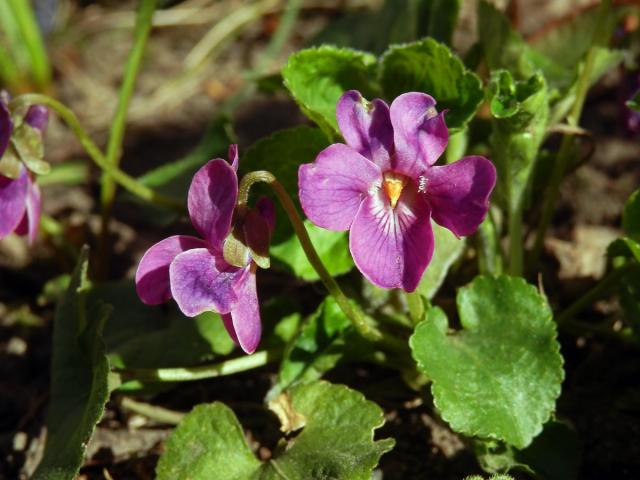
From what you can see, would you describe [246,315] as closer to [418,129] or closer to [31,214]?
[418,129]

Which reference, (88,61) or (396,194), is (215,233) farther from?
(88,61)

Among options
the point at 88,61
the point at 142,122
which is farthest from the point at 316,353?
the point at 88,61

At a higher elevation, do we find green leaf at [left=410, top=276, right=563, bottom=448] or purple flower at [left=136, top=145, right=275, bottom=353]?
purple flower at [left=136, top=145, right=275, bottom=353]

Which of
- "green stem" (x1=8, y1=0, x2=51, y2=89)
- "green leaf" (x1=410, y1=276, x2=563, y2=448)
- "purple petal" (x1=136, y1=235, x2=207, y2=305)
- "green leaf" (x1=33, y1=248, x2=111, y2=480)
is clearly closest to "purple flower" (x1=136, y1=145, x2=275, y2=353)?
"purple petal" (x1=136, y1=235, x2=207, y2=305)

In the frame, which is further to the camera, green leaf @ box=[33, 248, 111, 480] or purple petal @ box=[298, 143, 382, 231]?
green leaf @ box=[33, 248, 111, 480]

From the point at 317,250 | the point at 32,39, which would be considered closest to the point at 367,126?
the point at 317,250

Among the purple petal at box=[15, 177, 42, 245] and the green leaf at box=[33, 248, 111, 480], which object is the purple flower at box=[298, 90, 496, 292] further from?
the purple petal at box=[15, 177, 42, 245]
